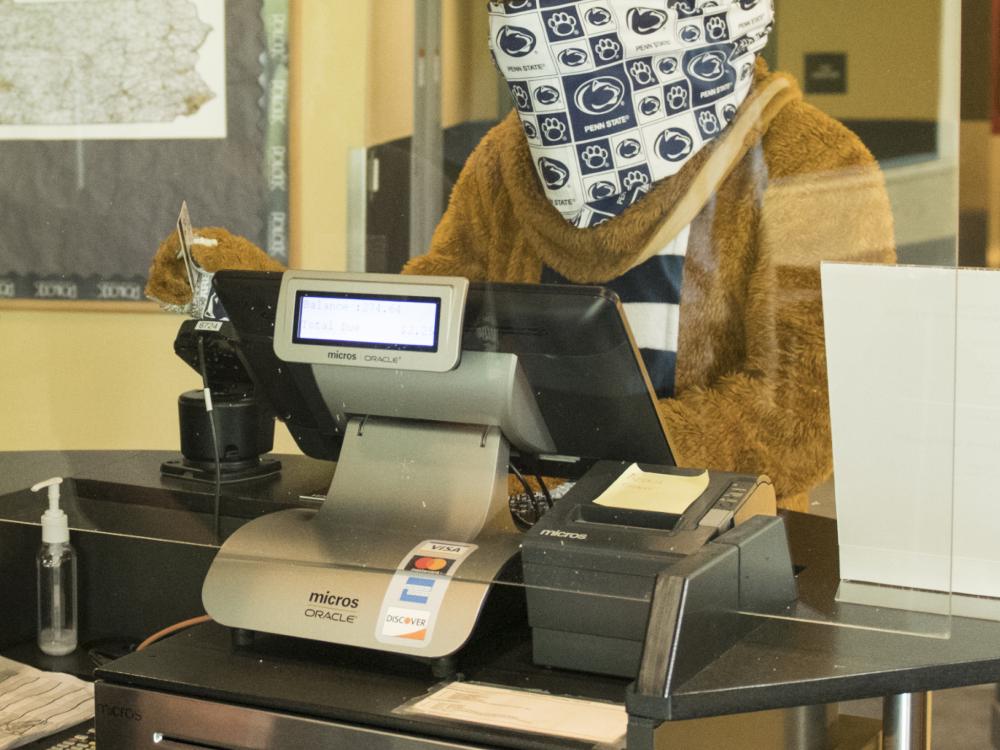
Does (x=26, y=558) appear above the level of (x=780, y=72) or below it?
below

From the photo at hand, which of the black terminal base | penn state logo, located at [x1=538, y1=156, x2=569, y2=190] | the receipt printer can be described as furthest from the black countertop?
penn state logo, located at [x1=538, y1=156, x2=569, y2=190]

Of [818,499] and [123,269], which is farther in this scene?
[123,269]

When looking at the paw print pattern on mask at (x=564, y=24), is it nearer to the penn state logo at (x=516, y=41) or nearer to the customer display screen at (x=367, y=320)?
the penn state logo at (x=516, y=41)

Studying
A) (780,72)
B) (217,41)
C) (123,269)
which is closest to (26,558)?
(123,269)

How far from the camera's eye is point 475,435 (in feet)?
4.52

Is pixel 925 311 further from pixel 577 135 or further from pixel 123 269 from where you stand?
pixel 123 269

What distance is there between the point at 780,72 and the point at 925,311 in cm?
35

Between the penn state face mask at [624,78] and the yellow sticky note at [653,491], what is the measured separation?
1.09ft

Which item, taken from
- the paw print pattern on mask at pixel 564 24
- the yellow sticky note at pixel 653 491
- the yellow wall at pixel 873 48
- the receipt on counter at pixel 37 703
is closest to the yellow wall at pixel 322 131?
the yellow wall at pixel 873 48

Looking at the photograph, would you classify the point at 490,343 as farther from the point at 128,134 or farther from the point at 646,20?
the point at 128,134

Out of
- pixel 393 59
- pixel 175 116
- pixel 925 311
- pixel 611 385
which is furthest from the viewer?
pixel 175 116

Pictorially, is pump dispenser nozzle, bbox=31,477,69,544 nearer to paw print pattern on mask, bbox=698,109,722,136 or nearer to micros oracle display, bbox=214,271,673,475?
micros oracle display, bbox=214,271,673,475

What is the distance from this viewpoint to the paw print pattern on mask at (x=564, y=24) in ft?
4.56

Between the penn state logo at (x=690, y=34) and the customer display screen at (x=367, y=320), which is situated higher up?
the penn state logo at (x=690, y=34)
